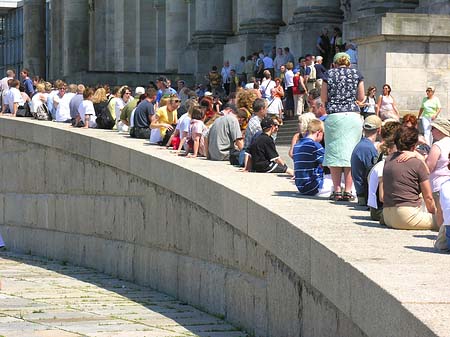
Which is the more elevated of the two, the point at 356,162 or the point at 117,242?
the point at 356,162

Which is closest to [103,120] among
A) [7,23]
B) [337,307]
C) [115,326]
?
[115,326]

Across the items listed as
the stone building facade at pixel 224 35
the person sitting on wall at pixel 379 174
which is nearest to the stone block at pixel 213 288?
the person sitting on wall at pixel 379 174

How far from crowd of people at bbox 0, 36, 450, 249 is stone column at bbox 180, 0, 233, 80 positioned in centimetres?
1540

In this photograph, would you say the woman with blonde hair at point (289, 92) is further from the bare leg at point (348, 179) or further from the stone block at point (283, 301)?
the stone block at point (283, 301)

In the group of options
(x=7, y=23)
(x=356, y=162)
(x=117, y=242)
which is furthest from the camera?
(x=7, y=23)

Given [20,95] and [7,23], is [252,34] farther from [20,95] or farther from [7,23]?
[7,23]

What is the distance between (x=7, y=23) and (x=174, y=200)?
81.5 meters

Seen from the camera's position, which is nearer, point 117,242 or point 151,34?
point 117,242

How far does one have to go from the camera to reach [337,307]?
9.30 meters

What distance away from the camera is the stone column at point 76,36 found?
6575cm

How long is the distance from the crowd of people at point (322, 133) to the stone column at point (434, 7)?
205cm

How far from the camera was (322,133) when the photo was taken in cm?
1445

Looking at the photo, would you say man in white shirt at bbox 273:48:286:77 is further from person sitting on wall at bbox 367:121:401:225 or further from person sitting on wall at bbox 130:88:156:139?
person sitting on wall at bbox 367:121:401:225

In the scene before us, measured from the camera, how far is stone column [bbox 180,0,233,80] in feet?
142
